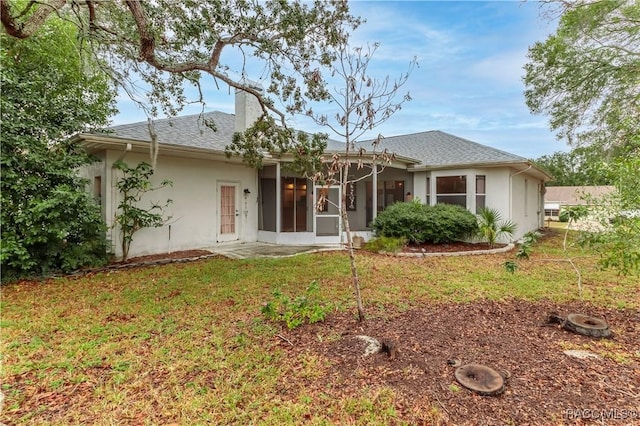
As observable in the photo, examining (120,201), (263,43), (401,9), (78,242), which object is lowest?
(78,242)

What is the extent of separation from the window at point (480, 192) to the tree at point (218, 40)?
776 cm

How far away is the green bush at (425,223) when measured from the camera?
33.9 ft

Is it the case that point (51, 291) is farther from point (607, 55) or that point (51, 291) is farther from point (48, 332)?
point (607, 55)

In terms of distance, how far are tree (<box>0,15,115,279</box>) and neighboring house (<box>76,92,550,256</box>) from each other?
799 millimetres

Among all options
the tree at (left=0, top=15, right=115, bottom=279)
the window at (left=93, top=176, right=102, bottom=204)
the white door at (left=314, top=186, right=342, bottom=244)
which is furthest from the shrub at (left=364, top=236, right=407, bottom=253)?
the window at (left=93, top=176, right=102, bottom=204)

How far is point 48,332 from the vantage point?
4.07 m

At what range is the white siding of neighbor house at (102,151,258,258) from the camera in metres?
8.30

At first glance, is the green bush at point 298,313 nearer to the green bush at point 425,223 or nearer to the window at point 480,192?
the green bush at point 425,223

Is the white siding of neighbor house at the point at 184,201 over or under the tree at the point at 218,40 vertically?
under

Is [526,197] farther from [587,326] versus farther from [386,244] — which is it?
[587,326]

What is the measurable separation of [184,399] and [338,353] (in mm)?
1579

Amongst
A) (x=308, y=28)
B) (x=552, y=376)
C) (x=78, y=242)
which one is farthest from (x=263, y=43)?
(x=552, y=376)

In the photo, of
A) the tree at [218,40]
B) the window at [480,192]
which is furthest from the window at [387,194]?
the tree at [218,40]

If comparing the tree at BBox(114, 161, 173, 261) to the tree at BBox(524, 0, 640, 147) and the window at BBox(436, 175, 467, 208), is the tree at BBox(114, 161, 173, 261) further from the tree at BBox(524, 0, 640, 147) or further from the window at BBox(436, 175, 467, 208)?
the tree at BBox(524, 0, 640, 147)
